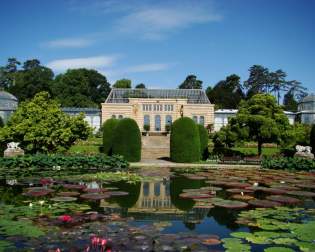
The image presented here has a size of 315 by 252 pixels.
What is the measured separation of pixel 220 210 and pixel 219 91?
224ft

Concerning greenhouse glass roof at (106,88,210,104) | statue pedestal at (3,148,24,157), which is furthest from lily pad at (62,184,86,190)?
greenhouse glass roof at (106,88,210,104)

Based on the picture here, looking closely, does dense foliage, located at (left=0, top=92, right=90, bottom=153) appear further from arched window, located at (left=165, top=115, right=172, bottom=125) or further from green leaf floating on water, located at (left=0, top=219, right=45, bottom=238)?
arched window, located at (left=165, top=115, right=172, bottom=125)

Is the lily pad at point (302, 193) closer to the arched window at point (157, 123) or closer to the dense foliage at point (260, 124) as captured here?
the dense foliage at point (260, 124)

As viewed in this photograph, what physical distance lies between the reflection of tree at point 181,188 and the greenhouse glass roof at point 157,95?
3810 cm

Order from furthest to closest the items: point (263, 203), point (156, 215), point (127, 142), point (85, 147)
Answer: point (85, 147)
point (127, 142)
point (263, 203)
point (156, 215)

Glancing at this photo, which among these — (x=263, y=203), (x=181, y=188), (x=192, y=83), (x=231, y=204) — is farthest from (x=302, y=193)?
(x=192, y=83)

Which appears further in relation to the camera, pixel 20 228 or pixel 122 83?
pixel 122 83

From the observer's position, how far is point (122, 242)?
7.79 metres

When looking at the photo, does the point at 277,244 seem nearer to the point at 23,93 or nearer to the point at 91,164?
the point at 91,164

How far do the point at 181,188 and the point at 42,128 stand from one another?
10974mm

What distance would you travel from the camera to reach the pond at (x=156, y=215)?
7.88m

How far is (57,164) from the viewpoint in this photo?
2120cm

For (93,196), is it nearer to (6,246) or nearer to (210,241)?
(6,246)

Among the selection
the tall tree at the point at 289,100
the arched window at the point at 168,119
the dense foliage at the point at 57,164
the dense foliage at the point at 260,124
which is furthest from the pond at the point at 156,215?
the tall tree at the point at 289,100
